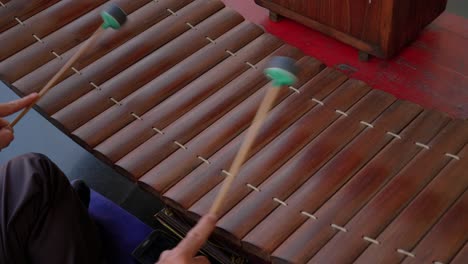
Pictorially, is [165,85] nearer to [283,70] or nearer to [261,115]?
[261,115]

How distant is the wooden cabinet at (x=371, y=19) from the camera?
7.98ft

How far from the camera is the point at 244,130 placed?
6.27 ft

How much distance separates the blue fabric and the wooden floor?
1.11 meters

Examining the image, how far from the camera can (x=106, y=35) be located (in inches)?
87.9

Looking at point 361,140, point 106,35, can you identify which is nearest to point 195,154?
point 361,140

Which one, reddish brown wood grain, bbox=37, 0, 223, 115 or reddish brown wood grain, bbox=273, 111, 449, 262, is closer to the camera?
reddish brown wood grain, bbox=273, 111, 449, 262

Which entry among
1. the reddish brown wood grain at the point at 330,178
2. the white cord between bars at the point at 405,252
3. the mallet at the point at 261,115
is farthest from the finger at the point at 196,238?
the white cord between bars at the point at 405,252

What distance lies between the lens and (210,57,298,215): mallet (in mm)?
1642

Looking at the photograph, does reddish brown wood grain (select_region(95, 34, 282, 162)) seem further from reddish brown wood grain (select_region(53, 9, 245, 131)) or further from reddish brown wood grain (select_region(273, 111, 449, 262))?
reddish brown wood grain (select_region(273, 111, 449, 262))

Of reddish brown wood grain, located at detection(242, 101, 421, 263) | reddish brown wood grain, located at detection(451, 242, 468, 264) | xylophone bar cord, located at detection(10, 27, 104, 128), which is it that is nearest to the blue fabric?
xylophone bar cord, located at detection(10, 27, 104, 128)

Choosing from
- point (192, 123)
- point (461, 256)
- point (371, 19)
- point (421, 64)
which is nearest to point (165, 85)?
point (192, 123)

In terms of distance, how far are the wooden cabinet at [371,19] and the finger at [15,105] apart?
1283mm

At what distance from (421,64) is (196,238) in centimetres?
165

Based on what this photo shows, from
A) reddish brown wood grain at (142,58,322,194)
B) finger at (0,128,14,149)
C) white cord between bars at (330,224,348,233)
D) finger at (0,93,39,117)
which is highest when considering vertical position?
finger at (0,93,39,117)
